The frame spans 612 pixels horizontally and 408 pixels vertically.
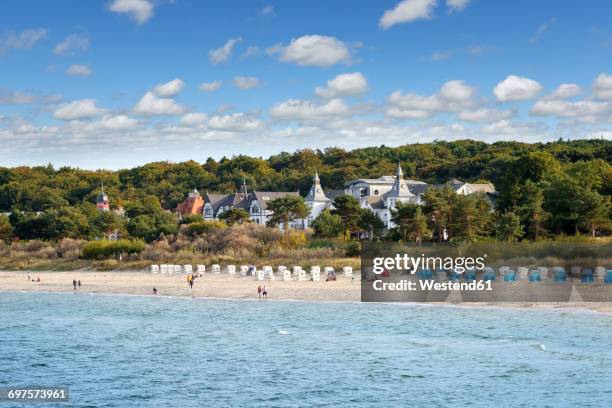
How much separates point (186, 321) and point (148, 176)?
376 ft

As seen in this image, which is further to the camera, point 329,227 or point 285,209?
point 285,209

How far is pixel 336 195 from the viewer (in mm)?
103438

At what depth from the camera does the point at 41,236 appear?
3118 inches

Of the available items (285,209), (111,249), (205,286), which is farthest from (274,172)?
(205,286)

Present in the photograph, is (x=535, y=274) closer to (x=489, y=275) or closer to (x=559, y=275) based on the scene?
(x=559, y=275)

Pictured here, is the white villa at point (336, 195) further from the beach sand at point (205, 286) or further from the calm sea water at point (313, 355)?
the calm sea water at point (313, 355)

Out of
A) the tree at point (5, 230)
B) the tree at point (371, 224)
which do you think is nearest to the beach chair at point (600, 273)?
the tree at point (371, 224)

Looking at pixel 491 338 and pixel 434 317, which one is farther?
pixel 434 317

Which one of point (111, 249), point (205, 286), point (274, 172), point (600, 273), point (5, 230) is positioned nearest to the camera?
point (600, 273)

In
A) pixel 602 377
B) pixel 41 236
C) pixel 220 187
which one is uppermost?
pixel 220 187

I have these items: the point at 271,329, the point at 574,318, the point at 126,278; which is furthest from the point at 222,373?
the point at 126,278

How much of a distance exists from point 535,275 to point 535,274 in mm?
54

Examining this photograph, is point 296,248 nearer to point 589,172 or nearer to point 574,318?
point 589,172

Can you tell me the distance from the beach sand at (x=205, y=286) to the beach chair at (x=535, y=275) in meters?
4.61
